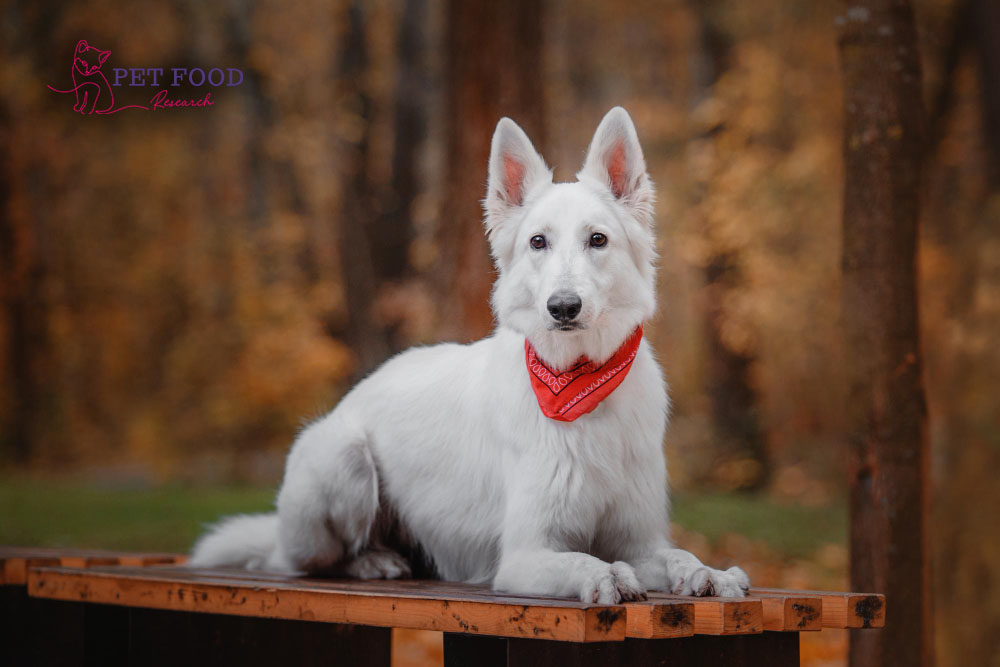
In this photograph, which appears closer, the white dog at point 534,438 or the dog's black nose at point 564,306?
the dog's black nose at point 564,306

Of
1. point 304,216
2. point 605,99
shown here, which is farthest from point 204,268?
point 605,99

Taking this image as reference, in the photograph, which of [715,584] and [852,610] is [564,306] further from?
[852,610]

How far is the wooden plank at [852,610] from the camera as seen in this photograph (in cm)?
302

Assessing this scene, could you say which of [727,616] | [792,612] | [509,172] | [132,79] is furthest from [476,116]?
[132,79]

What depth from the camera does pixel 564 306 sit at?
9.99 ft

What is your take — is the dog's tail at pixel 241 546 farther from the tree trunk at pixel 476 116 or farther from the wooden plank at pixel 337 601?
the tree trunk at pixel 476 116

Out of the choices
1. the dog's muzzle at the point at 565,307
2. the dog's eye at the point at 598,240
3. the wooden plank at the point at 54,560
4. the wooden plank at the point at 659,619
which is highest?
the dog's eye at the point at 598,240

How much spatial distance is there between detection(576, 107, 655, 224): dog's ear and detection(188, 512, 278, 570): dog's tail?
2149mm

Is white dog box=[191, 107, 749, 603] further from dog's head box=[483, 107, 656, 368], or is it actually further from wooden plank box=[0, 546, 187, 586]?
wooden plank box=[0, 546, 187, 586]

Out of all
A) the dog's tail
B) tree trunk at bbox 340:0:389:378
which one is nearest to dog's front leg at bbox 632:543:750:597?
the dog's tail

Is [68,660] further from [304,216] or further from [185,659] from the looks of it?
[304,216]

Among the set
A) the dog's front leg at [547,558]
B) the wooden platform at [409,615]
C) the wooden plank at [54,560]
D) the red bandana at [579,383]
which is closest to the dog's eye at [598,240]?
the red bandana at [579,383]

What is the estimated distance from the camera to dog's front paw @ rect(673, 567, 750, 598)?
2.96 meters

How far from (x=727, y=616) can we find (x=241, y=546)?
2572 millimetres
